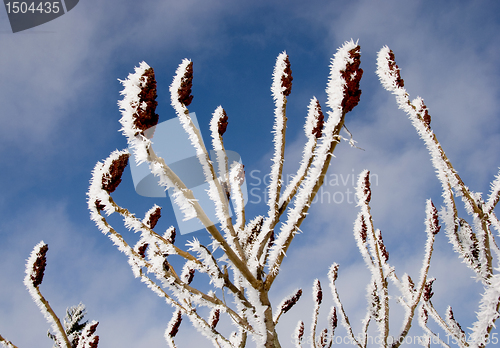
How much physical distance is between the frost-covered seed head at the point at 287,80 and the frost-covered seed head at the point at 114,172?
1.11 metres

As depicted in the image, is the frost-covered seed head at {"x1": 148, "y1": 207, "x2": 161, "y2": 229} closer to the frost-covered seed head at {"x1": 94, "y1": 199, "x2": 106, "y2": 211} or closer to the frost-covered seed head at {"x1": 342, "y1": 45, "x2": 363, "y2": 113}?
the frost-covered seed head at {"x1": 94, "y1": 199, "x2": 106, "y2": 211}

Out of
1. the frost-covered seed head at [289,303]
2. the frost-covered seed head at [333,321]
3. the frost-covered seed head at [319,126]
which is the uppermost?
the frost-covered seed head at [319,126]

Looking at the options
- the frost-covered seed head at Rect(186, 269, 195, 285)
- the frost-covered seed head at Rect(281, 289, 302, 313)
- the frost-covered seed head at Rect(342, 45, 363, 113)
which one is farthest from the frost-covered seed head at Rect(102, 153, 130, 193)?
the frost-covered seed head at Rect(281, 289, 302, 313)

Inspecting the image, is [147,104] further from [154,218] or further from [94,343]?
[94,343]

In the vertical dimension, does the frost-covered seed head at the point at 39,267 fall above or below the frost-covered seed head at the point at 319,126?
below

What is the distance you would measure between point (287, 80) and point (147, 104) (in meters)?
0.97

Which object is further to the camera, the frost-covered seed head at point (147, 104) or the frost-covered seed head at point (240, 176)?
the frost-covered seed head at point (240, 176)

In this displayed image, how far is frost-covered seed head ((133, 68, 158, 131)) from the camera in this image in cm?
138

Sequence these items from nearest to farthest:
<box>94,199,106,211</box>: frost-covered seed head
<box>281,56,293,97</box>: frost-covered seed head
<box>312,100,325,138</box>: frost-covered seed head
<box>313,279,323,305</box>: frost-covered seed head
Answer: <box>94,199,106,211</box>: frost-covered seed head → <box>312,100,325,138</box>: frost-covered seed head → <box>281,56,293,97</box>: frost-covered seed head → <box>313,279,323,305</box>: frost-covered seed head

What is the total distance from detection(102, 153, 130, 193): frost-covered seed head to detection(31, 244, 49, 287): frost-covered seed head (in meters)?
1.47

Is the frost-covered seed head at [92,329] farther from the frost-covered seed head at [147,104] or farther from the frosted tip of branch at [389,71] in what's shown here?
the frosted tip of branch at [389,71]

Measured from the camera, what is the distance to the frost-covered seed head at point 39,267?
2.42 m

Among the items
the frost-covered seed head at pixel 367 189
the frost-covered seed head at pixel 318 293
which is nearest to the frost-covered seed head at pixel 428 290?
the frost-covered seed head at pixel 318 293

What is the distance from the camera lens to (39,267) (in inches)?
96.2
